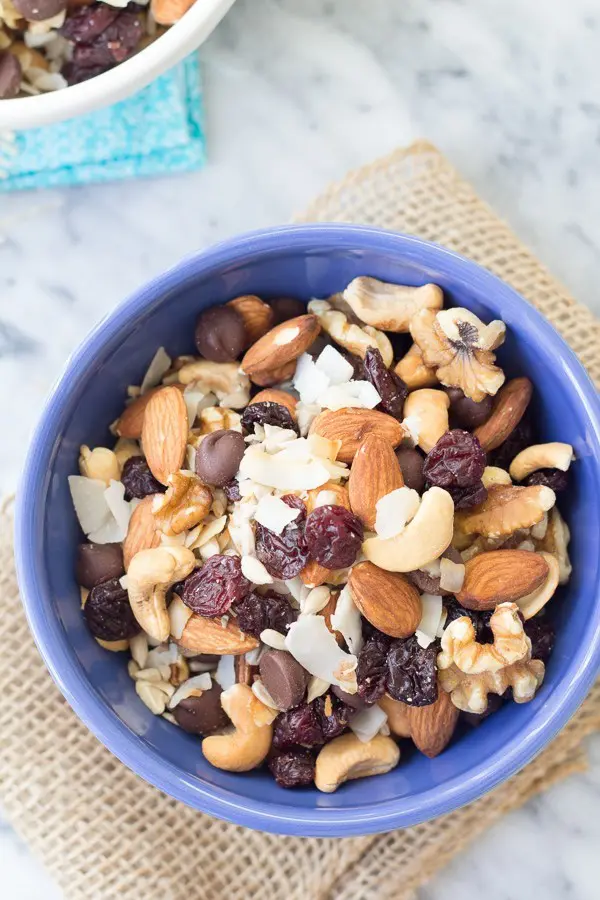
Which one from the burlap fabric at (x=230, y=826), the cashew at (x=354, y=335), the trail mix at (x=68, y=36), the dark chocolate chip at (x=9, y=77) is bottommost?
the burlap fabric at (x=230, y=826)

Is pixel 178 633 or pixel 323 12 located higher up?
pixel 323 12

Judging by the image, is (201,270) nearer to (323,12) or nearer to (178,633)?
(178,633)

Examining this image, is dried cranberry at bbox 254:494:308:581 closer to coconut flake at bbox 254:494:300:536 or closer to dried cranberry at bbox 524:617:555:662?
coconut flake at bbox 254:494:300:536

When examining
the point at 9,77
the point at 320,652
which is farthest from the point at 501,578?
the point at 9,77

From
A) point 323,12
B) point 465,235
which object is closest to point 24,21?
point 323,12

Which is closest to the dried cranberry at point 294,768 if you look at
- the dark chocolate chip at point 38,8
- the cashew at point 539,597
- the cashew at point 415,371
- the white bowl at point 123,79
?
the cashew at point 539,597

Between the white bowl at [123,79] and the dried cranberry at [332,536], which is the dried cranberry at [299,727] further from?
the white bowl at [123,79]

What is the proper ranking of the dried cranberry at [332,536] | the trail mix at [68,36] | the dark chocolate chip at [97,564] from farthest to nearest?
the trail mix at [68,36], the dark chocolate chip at [97,564], the dried cranberry at [332,536]
